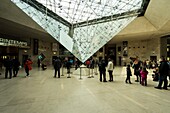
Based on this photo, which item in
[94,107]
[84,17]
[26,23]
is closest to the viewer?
[94,107]

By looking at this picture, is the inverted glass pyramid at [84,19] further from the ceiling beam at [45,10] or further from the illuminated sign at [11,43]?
the illuminated sign at [11,43]

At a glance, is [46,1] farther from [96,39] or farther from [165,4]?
[165,4]

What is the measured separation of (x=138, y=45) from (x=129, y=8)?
13.1 m

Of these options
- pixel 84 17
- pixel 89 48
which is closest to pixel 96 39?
pixel 89 48

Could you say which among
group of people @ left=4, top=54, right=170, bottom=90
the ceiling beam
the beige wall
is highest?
the ceiling beam

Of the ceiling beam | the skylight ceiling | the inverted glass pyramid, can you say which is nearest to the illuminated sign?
the inverted glass pyramid

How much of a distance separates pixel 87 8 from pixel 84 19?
10.6ft

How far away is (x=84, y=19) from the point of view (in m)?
22.5

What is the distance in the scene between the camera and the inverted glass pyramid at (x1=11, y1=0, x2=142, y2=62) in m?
16.4

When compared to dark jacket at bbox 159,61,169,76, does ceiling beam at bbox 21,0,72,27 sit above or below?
above

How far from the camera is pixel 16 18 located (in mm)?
14930

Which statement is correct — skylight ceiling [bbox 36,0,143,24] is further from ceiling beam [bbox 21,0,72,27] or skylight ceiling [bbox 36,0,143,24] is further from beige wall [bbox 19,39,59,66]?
beige wall [bbox 19,39,59,66]

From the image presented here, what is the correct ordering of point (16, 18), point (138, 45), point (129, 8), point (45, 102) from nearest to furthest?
point (45, 102) → point (16, 18) → point (129, 8) → point (138, 45)

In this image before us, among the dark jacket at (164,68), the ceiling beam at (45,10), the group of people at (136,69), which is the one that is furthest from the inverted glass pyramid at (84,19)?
the dark jacket at (164,68)
